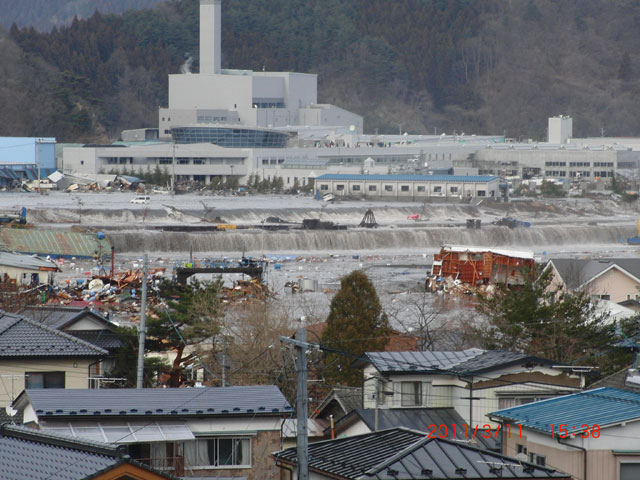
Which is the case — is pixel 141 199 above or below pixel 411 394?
above

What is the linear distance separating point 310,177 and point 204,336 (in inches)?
1946

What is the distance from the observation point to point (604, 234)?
50562 millimetres

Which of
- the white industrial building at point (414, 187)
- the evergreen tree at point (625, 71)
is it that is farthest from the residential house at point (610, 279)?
the evergreen tree at point (625, 71)

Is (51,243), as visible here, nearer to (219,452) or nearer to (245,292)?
(245,292)

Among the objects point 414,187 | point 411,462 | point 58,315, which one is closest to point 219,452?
point 411,462

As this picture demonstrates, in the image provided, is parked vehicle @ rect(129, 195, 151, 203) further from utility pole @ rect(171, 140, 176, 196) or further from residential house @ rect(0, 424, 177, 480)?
residential house @ rect(0, 424, 177, 480)

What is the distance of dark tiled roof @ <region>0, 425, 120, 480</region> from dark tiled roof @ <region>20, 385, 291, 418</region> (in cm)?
154

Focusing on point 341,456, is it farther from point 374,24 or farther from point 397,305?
point 374,24

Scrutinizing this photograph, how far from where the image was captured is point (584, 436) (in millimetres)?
8375

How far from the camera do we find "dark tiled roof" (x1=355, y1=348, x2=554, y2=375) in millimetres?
10586

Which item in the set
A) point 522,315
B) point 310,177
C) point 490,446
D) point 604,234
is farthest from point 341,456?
point 310,177

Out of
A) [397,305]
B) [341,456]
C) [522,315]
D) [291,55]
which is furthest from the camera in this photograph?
[291,55]
